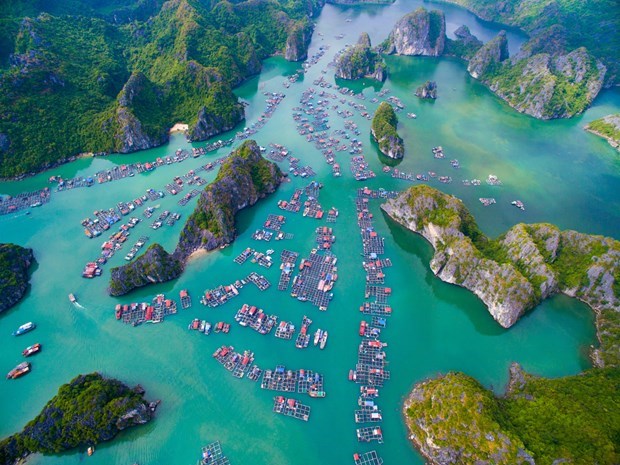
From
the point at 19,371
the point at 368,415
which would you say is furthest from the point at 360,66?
the point at 19,371

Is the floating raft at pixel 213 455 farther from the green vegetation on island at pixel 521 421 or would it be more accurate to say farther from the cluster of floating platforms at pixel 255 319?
the green vegetation on island at pixel 521 421

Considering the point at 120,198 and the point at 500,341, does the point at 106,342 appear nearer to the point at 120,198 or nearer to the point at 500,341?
the point at 120,198

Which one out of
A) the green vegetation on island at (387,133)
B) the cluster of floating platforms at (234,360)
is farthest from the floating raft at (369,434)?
the green vegetation on island at (387,133)

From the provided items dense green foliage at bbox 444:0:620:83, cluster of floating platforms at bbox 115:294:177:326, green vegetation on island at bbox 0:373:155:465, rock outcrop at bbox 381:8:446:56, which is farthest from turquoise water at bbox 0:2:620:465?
rock outcrop at bbox 381:8:446:56

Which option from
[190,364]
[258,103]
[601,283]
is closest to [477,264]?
[601,283]

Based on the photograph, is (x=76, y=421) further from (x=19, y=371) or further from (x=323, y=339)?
(x=323, y=339)

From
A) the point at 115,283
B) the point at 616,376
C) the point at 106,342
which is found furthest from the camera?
the point at 115,283
